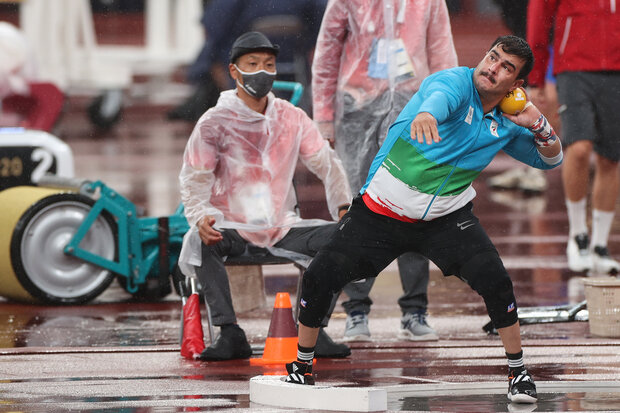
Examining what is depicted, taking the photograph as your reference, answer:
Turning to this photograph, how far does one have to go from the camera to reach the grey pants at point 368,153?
7.74 meters

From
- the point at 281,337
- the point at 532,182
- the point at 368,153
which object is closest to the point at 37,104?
the point at 532,182

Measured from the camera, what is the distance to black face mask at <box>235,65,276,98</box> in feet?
24.0

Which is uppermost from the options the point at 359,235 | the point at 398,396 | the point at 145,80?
the point at 359,235

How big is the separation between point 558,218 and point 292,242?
19.2ft

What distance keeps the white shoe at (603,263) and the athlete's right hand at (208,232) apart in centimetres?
341

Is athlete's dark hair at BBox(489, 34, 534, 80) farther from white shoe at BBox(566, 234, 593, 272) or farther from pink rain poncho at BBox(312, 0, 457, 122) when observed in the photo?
white shoe at BBox(566, 234, 593, 272)

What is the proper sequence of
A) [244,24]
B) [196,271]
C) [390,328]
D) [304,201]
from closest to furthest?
[196,271] < [390,328] < [304,201] < [244,24]

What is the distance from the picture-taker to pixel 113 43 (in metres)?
27.5

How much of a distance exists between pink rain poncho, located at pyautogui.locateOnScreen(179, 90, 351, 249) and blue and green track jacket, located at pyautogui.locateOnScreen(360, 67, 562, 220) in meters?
1.17

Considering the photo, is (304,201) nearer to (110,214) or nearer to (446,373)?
(110,214)

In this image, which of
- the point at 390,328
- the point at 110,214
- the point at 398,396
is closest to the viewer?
the point at 398,396

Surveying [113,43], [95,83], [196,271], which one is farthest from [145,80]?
[196,271]

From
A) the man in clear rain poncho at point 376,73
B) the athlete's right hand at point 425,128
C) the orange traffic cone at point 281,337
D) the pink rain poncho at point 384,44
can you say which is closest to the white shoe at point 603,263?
the man in clear rain poncho at point 376,73

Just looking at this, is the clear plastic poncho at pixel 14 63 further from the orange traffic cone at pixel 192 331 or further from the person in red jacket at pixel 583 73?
the orange traffic cone at pixel 192 331
